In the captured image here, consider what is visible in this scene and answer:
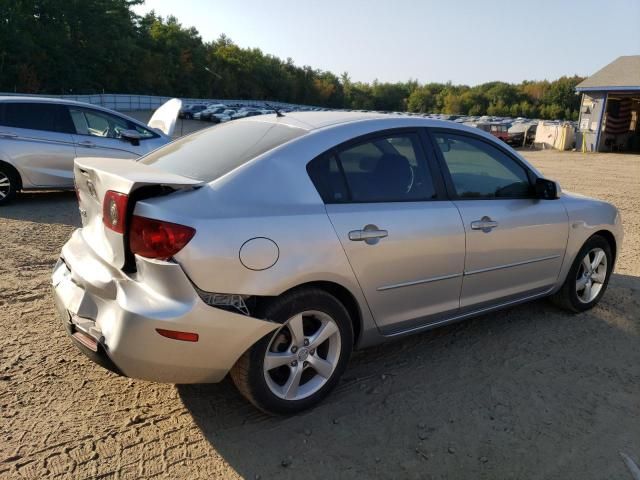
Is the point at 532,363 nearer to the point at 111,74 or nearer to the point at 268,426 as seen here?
the point at 268,426

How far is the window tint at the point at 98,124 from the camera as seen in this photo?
8.27 m

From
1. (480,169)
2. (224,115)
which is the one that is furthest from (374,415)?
(224,115)

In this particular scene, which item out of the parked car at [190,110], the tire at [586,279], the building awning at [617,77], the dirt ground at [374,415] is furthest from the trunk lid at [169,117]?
the parked car at [190,110]

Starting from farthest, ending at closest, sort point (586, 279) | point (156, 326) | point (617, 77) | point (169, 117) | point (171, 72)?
point (171, 72) < point (617, 77) < point (169, 117) < point (586, 279) < point (156, 326)

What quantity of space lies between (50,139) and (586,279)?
24.4ft

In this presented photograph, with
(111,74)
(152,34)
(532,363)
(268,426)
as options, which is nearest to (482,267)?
(532,363)

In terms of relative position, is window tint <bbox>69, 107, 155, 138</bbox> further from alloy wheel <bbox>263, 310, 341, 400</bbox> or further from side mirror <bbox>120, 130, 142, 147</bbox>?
alloy wheel <bbox>263, 310, 341, 400</bbox>

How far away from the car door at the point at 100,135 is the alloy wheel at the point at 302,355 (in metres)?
6.54

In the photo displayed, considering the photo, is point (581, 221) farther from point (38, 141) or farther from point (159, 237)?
point (38, 141)

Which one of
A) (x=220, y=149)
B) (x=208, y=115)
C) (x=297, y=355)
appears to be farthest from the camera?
(x=208, y=115)

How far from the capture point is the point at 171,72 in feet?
227

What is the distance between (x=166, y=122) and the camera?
23.6 ft

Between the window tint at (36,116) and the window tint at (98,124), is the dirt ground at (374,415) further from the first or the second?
the window tint at (98,124)

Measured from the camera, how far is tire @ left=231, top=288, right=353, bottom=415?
271 centimetres
